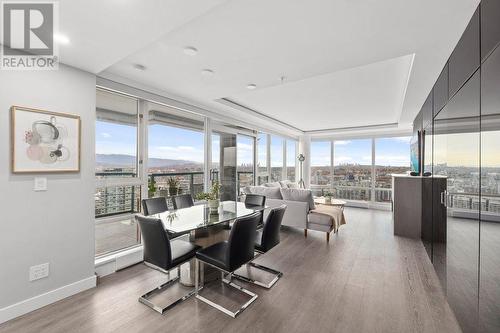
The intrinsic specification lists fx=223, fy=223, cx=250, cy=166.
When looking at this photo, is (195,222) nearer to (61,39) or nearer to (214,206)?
(214,206)

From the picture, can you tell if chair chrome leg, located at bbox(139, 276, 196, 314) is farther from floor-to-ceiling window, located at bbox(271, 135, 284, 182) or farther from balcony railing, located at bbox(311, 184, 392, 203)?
balcony railing, located at bbox(311, 184, 392, 203)

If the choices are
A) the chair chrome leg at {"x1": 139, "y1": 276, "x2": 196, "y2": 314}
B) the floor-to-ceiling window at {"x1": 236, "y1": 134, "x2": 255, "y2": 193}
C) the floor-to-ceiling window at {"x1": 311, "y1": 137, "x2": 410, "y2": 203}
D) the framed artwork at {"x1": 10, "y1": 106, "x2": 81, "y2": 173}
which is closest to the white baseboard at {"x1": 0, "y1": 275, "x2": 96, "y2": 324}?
the chair chrome leg at {"x1": 139, "y1": 276, "x2": 196, "y2": 314}

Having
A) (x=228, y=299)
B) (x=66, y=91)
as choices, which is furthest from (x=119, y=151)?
(x=228, y=299)

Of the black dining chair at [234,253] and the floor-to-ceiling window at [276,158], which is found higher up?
the floor-to-ceiling window at [276,158]

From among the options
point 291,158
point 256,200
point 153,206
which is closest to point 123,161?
point 153,206

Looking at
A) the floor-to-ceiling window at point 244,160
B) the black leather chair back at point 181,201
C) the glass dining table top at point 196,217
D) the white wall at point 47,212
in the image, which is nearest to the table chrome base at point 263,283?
the glass dining table top at point 196,217

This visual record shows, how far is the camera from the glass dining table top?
7.70ft

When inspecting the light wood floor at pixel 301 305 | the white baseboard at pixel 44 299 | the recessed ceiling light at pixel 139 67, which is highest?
the recessed ceiling light at pixel 139 67

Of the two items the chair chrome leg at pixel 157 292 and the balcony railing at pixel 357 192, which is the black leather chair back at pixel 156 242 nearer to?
the chair chrome leg at pixel 157 292

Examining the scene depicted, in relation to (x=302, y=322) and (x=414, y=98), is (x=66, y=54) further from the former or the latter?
(x=414, y=98)

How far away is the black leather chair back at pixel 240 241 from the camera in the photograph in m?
2.08

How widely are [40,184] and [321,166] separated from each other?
309 inches

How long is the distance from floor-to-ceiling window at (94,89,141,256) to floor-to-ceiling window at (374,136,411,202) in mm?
7240

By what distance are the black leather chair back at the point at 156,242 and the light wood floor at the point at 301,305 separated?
0.49m
